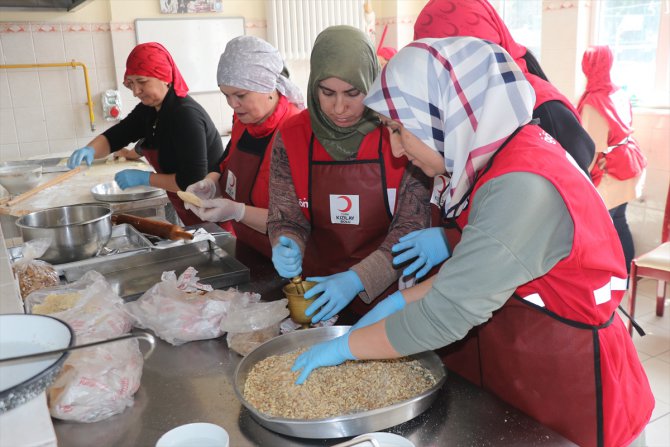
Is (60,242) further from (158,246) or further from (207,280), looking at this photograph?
(207,280)

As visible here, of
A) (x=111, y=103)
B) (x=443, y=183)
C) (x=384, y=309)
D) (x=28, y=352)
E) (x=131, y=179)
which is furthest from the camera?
(x=111, y=103)

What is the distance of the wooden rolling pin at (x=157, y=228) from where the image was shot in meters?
2.12

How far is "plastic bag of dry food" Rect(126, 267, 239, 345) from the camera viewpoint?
4.73 feet

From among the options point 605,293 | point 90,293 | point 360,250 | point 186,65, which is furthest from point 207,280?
point 186,65

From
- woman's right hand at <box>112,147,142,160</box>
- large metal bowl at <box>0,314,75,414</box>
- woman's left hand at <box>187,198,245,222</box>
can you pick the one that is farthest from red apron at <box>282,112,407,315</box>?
woman's right hand at <box>112,147,142,160</box>

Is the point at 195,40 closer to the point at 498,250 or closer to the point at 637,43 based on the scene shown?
the point at 637,43

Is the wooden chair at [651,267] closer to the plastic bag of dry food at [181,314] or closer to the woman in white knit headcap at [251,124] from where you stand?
the woman in white knit headcap at [251,124]

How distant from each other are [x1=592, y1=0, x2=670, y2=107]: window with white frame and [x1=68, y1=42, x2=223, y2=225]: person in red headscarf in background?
2879mm

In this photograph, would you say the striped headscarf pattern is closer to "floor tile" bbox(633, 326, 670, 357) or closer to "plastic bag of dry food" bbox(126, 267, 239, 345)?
"plastic bag of dry food" bbox(126, 267, 239, 345)

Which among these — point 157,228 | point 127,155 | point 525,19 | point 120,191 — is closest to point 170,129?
point 120,191

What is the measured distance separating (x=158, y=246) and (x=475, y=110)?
1.34m

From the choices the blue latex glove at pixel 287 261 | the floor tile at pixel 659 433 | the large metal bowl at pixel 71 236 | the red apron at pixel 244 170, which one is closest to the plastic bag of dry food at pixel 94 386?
the blue latex glove at pixel 287 261

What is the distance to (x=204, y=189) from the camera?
2564 millimetres

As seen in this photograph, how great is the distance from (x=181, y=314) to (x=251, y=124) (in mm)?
1185
